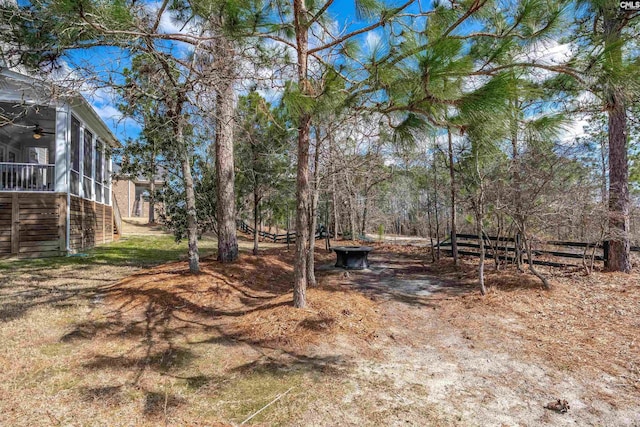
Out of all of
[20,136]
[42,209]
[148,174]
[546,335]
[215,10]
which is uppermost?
[20,136]

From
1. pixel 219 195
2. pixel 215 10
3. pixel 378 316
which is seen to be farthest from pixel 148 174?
pixel 378 316

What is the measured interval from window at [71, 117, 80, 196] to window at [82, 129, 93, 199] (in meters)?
0.48

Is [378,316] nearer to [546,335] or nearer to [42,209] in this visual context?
[546,335]

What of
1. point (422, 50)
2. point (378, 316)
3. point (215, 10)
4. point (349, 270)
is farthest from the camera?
point (349, 270)

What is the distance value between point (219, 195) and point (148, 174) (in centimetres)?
184

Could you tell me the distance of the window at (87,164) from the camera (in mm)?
10864

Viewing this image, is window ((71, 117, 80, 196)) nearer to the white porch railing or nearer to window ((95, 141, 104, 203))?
the white porch railing

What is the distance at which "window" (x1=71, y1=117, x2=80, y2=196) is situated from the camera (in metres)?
9.91

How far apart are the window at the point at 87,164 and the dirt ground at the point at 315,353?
5408 millimetres

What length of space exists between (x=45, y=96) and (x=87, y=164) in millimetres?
8959

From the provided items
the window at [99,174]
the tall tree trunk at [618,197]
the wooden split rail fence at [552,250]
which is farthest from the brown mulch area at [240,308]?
the window at [99,174]

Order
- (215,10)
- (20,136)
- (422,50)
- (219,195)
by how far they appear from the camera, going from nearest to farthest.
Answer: (422,50) < (215,10) < (219,195) < (20,136)

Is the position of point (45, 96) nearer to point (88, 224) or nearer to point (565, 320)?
point (565, 320)

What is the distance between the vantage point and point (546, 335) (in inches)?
159
